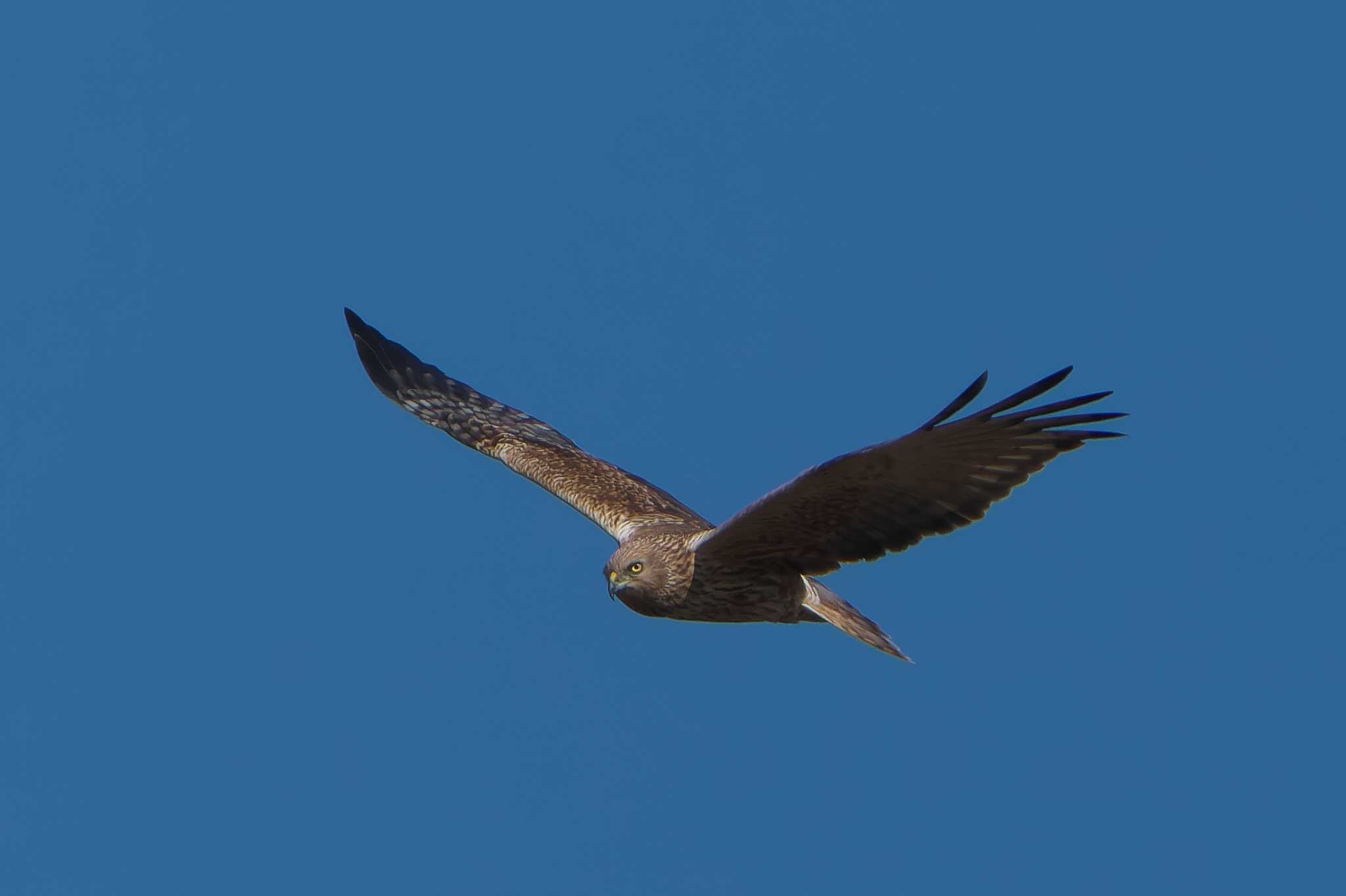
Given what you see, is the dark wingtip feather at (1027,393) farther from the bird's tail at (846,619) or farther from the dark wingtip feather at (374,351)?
the dark wingtip feather at (374,351)

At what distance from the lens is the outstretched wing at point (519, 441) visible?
38.0ft

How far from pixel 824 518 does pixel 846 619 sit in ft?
4.23

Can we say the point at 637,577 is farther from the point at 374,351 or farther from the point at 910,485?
the point at 374,351

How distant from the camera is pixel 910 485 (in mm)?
8906

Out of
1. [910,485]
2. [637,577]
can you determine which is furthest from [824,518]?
[637,577]

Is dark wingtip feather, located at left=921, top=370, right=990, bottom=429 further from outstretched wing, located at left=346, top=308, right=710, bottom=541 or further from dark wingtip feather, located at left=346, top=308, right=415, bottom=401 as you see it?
dark wingtip feather, located at left=346, top=308, right=415, bottom=401

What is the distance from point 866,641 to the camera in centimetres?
1008

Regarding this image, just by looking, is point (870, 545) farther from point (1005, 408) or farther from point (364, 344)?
point (364, 344)

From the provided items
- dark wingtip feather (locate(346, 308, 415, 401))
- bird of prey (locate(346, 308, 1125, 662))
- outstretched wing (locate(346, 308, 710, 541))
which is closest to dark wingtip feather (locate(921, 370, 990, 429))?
bird of prey (locate(346, 308, 1125, 662))

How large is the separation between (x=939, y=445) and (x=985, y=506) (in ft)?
1.31

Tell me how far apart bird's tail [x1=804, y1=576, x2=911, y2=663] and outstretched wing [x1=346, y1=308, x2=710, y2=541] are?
3.50ft

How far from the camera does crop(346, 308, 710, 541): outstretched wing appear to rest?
11586 millimetres

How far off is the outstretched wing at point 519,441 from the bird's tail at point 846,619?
1067 millimetres

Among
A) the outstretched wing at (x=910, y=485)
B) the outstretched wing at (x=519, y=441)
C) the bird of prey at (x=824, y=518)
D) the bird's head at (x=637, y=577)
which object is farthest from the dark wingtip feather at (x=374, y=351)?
the outstretched wing at (x=910, y=485)
